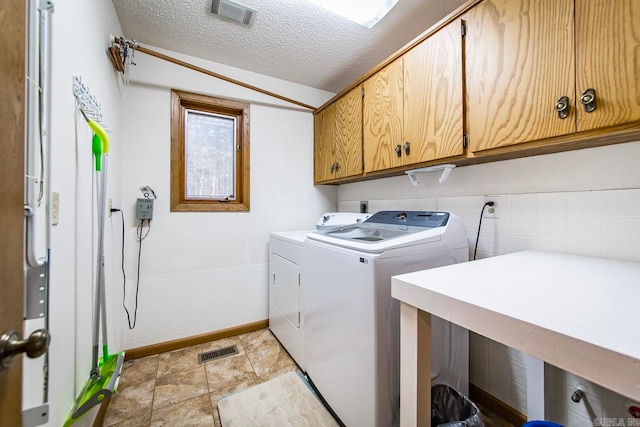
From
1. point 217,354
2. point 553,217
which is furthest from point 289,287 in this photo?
point 553,217

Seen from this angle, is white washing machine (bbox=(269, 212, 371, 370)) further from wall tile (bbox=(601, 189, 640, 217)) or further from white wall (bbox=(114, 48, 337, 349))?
wall tile (bbox=(601, 189, 640, 217))

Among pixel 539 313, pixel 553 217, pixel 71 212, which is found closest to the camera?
pixel 539 313

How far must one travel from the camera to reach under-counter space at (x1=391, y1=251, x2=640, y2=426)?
1.36 feet

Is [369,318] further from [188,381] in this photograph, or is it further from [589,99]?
[188,381]

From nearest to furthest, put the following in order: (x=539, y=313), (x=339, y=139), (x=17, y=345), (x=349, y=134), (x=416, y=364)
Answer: (x=17, y=345), (x=539, y=313), (x=416, y=364), (x=349, y=134), (x=339, y=139)

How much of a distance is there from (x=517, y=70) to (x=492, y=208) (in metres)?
0.72

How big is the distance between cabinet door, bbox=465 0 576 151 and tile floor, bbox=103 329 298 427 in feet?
6.39

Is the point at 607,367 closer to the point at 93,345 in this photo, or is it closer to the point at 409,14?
the point at 93,345

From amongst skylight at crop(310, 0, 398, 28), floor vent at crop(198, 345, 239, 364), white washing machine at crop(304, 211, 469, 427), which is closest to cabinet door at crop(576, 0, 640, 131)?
white washing machine at crop(304, 211, 469, 427)

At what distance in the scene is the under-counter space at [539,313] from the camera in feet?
1.36

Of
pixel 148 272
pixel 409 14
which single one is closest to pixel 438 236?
pixel 409 14

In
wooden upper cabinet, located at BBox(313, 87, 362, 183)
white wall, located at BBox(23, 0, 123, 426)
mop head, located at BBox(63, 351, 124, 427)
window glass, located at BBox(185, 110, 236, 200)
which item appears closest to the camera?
white wall, located at BBox(23, 0, 123, 426)

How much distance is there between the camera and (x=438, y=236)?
1.23m

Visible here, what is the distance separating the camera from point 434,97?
1352 millimetres
